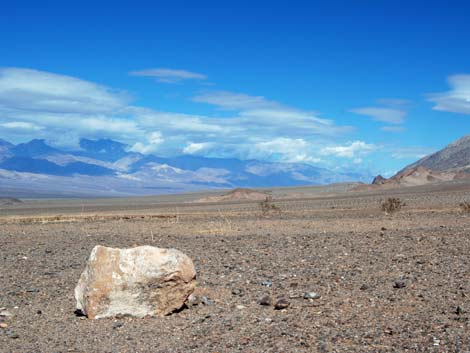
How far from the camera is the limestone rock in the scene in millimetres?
8734

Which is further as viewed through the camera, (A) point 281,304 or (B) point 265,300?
(B) point 265,300

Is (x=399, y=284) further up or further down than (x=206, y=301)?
further up

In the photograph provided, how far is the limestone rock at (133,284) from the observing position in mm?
8734

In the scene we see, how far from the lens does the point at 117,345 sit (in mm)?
7621

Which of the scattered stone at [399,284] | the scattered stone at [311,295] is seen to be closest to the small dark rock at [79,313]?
the scattered stone at [311,295]

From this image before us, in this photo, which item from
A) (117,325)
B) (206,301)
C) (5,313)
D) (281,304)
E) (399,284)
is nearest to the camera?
(117,325)

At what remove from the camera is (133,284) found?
873 centimetres

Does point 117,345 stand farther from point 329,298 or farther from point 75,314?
point 329,298

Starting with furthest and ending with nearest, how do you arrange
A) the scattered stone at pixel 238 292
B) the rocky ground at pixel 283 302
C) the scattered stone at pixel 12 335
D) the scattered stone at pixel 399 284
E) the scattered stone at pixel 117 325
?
the scattered stone at pixel 238 292 → the scattered stone at pixel 399 284 → the scattered stone at pixel 117 325 → the scattered stone at pixel 12 335 → the rocky ground at pixel 283 302

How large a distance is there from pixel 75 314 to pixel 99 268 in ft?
3.01

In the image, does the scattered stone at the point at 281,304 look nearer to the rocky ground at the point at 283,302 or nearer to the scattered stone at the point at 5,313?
the rocky ground at the point at 283,302

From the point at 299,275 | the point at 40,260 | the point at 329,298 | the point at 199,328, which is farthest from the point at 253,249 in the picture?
the point at 199,328

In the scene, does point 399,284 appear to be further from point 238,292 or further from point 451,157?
point 451,157

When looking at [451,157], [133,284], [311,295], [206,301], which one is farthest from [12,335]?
[451,157]
